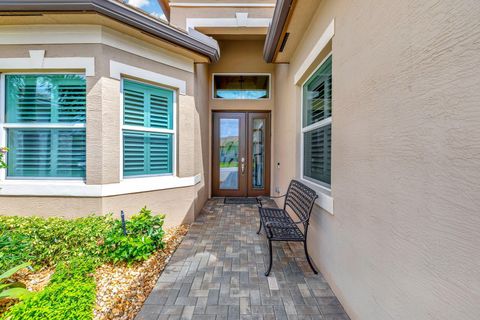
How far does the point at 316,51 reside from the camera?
9.22 feet

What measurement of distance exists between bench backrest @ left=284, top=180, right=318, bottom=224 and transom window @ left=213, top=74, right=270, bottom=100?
362 cm

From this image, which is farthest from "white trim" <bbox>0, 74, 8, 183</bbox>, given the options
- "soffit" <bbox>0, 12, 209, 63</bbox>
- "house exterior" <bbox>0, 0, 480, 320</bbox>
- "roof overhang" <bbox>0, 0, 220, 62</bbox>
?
"roof overhang" <bbox>0, 0, 220, 62</bbox>

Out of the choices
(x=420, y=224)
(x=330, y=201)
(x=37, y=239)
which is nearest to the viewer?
(x=420, y=224)

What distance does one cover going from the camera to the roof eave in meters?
2.84

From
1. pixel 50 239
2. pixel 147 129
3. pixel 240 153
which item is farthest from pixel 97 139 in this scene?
pixel 240 153

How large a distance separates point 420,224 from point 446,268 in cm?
23

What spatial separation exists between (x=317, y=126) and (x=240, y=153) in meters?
3.52

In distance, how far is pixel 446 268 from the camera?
3.44ft

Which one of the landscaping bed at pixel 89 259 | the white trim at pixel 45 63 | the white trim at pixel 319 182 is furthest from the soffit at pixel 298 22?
the landscaping bed at pixel 89 259

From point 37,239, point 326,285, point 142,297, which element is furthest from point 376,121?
point 37,239

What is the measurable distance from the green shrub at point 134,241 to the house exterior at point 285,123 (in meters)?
0.66

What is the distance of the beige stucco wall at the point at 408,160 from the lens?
3.21 feet

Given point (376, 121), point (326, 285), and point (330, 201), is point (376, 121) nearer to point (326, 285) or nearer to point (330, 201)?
point (330, 201)

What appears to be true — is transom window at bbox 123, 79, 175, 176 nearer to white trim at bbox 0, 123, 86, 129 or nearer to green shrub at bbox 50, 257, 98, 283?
white trim at bbox 0, 123, 86, 129
